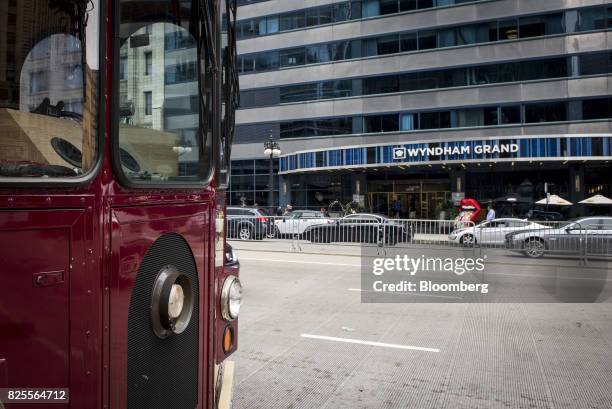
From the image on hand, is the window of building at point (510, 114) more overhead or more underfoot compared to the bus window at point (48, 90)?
more overhead

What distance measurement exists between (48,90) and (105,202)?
46 cm

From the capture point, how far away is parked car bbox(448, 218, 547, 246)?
1392 centimetres

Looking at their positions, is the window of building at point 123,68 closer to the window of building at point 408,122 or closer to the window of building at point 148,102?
the window of building at point 148,102

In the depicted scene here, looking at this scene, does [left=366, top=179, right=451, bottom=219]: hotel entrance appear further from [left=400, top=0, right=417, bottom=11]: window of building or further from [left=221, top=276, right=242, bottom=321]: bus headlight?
[left=221, top=276, right=242, bottom=321]: bus headlight

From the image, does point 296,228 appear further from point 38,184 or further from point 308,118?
point 308,118

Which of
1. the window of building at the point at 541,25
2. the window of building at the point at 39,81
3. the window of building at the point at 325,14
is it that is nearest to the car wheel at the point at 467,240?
the window of building at the point at 39,81

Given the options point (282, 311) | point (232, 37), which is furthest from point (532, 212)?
point (232, 37)

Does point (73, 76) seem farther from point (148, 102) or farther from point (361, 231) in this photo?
point (361, 231)

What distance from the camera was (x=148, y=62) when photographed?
2316 millimetres

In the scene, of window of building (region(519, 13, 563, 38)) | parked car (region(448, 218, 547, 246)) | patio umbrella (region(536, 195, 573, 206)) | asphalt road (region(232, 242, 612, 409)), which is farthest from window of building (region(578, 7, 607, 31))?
asphalt road (region(232, 242, 612, 409))

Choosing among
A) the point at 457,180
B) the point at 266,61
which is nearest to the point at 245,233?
the point at 457,180

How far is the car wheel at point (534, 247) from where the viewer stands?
13914 millimetres

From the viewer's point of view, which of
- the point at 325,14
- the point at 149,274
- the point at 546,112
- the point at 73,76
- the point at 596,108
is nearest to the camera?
the point at 73,76

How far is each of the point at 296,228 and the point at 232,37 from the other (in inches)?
559
